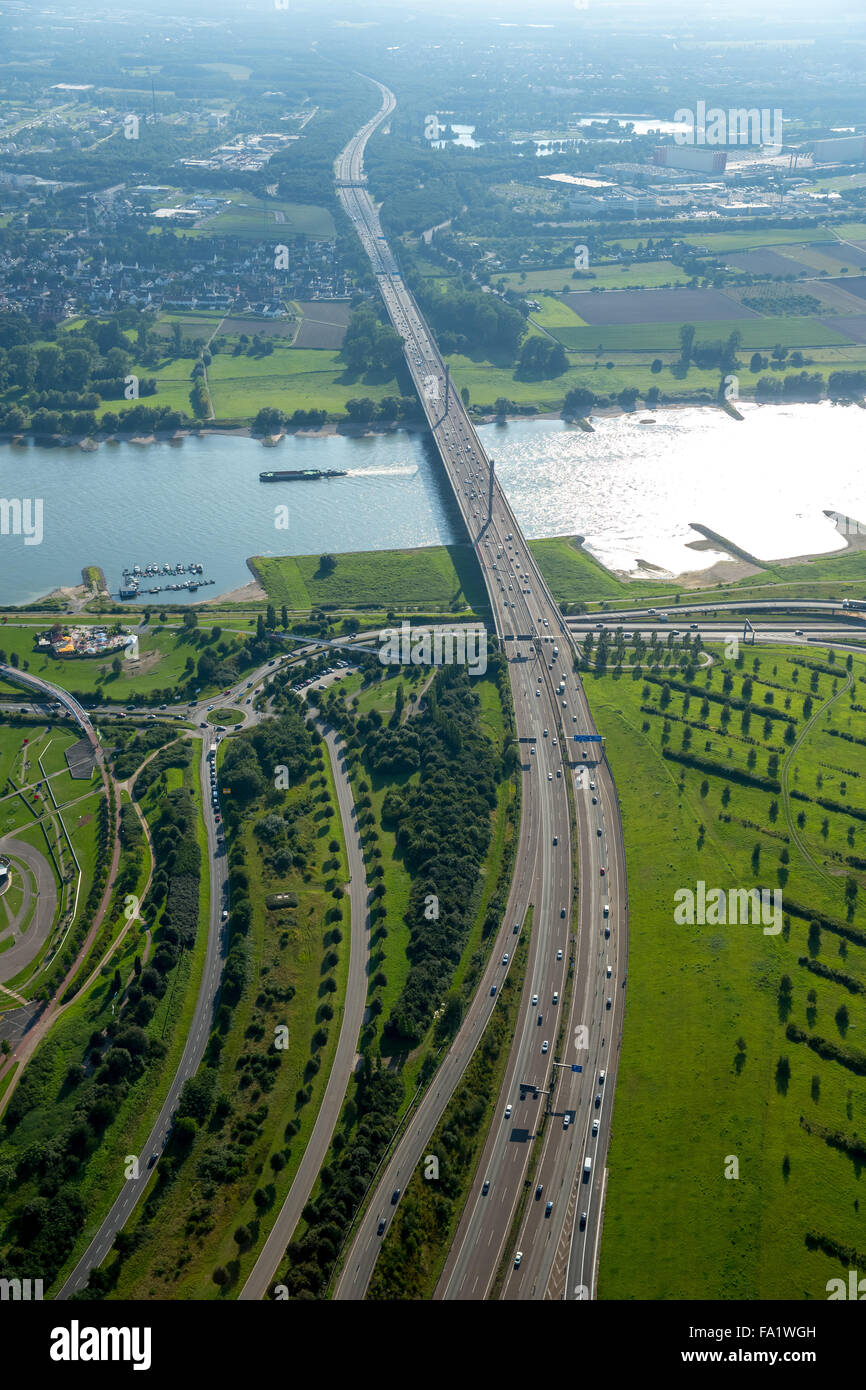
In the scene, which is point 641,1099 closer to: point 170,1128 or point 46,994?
point 170,1128

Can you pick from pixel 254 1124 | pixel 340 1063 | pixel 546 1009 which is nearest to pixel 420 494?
pixel 546 1009

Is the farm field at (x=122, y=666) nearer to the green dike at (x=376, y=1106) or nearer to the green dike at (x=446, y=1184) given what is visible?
the green dike at (x=376, y=1106)

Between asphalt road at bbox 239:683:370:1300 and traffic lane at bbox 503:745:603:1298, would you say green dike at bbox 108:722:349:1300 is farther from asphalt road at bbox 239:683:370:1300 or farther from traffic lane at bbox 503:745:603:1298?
traffic lane at bbox 503:745:603:1298

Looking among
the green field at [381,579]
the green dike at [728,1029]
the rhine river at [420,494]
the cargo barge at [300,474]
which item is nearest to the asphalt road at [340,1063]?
the green dike at [728,1029]

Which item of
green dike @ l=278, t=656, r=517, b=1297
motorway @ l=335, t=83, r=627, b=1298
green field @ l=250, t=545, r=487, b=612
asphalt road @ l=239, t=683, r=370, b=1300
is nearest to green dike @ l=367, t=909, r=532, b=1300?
motorway @ l=335, t=83, r=627, b=1298

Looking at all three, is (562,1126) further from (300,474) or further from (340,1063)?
(300,474)

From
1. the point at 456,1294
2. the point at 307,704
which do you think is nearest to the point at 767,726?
the point at 307,704
